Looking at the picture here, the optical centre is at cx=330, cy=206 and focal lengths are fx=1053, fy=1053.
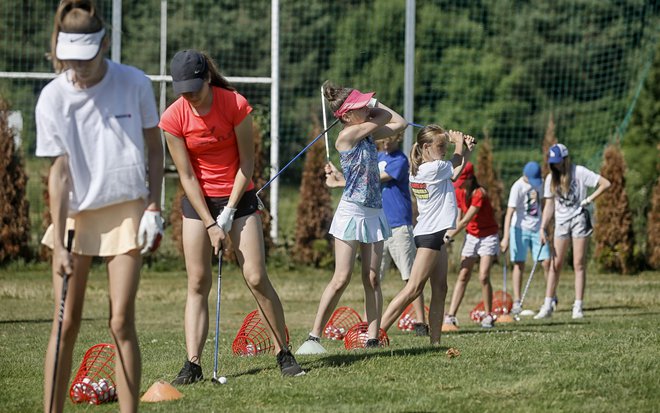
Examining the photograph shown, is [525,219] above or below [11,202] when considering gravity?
above

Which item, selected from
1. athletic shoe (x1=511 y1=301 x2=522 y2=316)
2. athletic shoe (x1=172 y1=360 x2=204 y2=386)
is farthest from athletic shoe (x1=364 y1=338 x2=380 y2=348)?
athletic shoe (x1=511 y1=301 x2=522 y2=316)

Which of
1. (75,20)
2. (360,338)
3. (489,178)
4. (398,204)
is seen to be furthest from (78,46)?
(489,178)

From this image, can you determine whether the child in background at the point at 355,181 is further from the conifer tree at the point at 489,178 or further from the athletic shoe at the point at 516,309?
the conifer tree at the point at 489,178

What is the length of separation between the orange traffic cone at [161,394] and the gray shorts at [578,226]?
6686 mm

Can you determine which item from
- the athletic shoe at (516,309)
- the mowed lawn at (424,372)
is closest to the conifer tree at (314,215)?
the athletic shoe at (516,309)

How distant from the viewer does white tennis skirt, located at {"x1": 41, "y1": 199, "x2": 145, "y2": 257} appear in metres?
4.71

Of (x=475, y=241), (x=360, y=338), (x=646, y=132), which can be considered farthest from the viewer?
(x=646, y=132)

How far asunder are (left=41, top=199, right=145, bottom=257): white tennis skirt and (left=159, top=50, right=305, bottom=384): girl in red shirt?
1.14 meters

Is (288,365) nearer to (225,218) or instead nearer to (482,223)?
(225,218)

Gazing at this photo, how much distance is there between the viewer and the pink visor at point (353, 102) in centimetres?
712

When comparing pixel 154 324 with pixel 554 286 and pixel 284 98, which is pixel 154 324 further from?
pixel 284 98

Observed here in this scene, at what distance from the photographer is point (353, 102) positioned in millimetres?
7133

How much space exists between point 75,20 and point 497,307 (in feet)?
28.2

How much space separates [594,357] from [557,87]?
25702 millimetres
